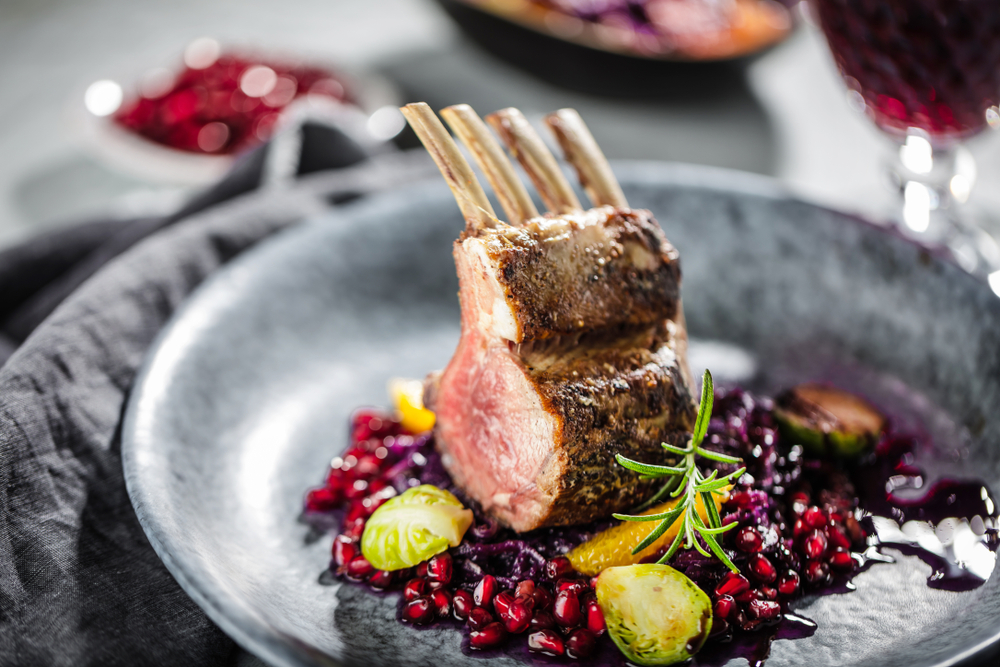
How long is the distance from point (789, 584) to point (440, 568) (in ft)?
3.58

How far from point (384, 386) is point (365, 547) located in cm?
109

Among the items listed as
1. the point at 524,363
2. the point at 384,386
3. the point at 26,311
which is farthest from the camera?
the point at 26,311

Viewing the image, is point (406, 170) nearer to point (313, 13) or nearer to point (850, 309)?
point (850, 309)

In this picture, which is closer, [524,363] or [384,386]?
[524,363]

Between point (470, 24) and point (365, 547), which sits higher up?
point (470, 24)

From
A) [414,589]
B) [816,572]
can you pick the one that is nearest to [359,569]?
[414,589]

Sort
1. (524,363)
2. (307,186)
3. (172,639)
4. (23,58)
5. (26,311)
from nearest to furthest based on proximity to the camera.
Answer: (172,639) < (524,363) < (26,311) < (307,186) < (23,58)

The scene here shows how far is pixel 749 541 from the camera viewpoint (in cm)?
257

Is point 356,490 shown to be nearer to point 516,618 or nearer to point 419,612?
point 419,612

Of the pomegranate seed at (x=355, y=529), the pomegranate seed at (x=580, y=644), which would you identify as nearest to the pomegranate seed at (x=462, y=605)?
the pomegranate seed at (x=580, y=644)

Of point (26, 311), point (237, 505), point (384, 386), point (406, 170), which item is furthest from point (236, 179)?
point (237, 505)

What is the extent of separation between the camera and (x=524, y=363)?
8.53 ft

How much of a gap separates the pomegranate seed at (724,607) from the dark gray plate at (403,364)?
0.21m

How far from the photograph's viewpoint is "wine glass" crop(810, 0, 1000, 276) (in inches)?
140
